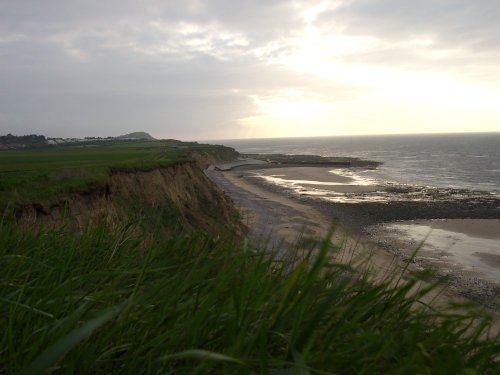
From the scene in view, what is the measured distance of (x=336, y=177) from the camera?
225 ft

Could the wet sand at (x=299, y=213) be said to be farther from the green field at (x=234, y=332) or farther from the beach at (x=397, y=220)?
the green field at (x=234, y=332)

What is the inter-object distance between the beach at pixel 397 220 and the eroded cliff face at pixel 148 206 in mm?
2722

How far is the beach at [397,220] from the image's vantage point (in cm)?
1995

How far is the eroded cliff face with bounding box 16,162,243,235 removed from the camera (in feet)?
16.7

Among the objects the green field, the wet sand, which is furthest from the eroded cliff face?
the wet sand

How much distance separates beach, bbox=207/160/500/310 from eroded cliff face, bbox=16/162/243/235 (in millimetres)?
2722

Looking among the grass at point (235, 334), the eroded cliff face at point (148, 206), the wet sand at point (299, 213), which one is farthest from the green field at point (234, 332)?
the wet sand at point (299, 213)

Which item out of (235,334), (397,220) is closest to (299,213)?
(397,220)

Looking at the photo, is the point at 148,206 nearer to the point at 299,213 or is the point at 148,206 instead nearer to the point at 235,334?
the point at 235,334

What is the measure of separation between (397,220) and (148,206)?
1109 inches

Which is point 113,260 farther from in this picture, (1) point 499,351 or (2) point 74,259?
(1) point 499,351

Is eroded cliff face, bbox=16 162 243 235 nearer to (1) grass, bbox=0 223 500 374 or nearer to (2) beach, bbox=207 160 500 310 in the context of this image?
(1) grass, bbox=0 223 500 374

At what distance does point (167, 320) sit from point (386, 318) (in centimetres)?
121

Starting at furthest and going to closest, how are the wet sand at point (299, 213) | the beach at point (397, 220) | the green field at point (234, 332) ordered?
the beach at point (397, 220) < the wet sand at point (299, 213) < the green field at point (234, 332)
